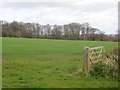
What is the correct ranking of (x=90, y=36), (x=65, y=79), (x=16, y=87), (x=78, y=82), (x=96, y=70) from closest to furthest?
(x=16, y=87) → (x=78, y=82) → (x=65, y=79) → (x=96, y=70) → (x=90, y=36)

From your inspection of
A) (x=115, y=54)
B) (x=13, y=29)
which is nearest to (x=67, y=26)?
(x=13, y=29)

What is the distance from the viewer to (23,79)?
12.9 meters

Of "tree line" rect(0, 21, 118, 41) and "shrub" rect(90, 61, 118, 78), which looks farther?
"tree line" rect(0, 21, 118, 41)

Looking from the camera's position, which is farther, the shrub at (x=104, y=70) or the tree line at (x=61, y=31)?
the tree line at (x=61, y=31)

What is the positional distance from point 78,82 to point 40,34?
9587 centimetres

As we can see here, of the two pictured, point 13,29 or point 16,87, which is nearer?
point 16,87

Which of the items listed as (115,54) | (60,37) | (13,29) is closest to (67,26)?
(60,37)

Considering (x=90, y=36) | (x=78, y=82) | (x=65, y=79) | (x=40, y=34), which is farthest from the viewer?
(x=40, y=34)

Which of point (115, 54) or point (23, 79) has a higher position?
point (115, 54)

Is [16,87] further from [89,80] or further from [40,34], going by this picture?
[40,34]

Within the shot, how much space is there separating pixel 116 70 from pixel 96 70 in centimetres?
99

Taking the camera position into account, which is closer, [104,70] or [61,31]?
[104,70]

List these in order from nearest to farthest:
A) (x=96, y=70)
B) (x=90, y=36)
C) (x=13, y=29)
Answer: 1. (x=96, y=70)
2. (x=13, y=29)
3. (x=90, y=36)

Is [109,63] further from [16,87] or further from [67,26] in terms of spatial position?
[67,26]
